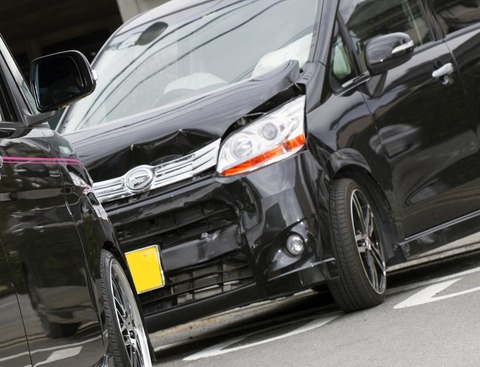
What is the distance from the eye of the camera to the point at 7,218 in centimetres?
385

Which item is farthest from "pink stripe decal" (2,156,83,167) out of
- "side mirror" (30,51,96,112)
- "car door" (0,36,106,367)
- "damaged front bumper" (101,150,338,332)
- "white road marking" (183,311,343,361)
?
"white road marking" (183,311,343,361)

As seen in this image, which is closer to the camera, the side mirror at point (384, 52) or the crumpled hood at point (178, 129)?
the crumpled hood at point (178, 129)

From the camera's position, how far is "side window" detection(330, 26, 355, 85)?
25.1ft

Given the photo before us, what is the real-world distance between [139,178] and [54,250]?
2.81 m

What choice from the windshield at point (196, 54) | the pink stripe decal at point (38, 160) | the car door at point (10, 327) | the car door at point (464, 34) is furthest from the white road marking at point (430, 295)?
the car door at point (10, 327)

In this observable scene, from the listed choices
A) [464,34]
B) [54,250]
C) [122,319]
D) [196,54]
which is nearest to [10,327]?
[54,250]

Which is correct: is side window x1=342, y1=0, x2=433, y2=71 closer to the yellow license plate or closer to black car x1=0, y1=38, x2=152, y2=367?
the yellow license plate

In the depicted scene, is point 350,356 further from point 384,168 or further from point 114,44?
point 114,44

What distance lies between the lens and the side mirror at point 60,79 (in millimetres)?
4930

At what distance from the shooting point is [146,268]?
7039 millimetres

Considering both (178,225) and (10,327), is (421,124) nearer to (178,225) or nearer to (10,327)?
(178,225)

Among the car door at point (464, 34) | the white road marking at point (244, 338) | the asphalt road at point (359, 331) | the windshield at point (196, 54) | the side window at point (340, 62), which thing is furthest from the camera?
the car door at point (464, 34)

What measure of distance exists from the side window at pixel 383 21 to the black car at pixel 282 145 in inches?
0.5

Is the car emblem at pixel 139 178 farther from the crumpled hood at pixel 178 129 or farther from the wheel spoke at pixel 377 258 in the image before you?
the wheel spoke at pixel 377 258
